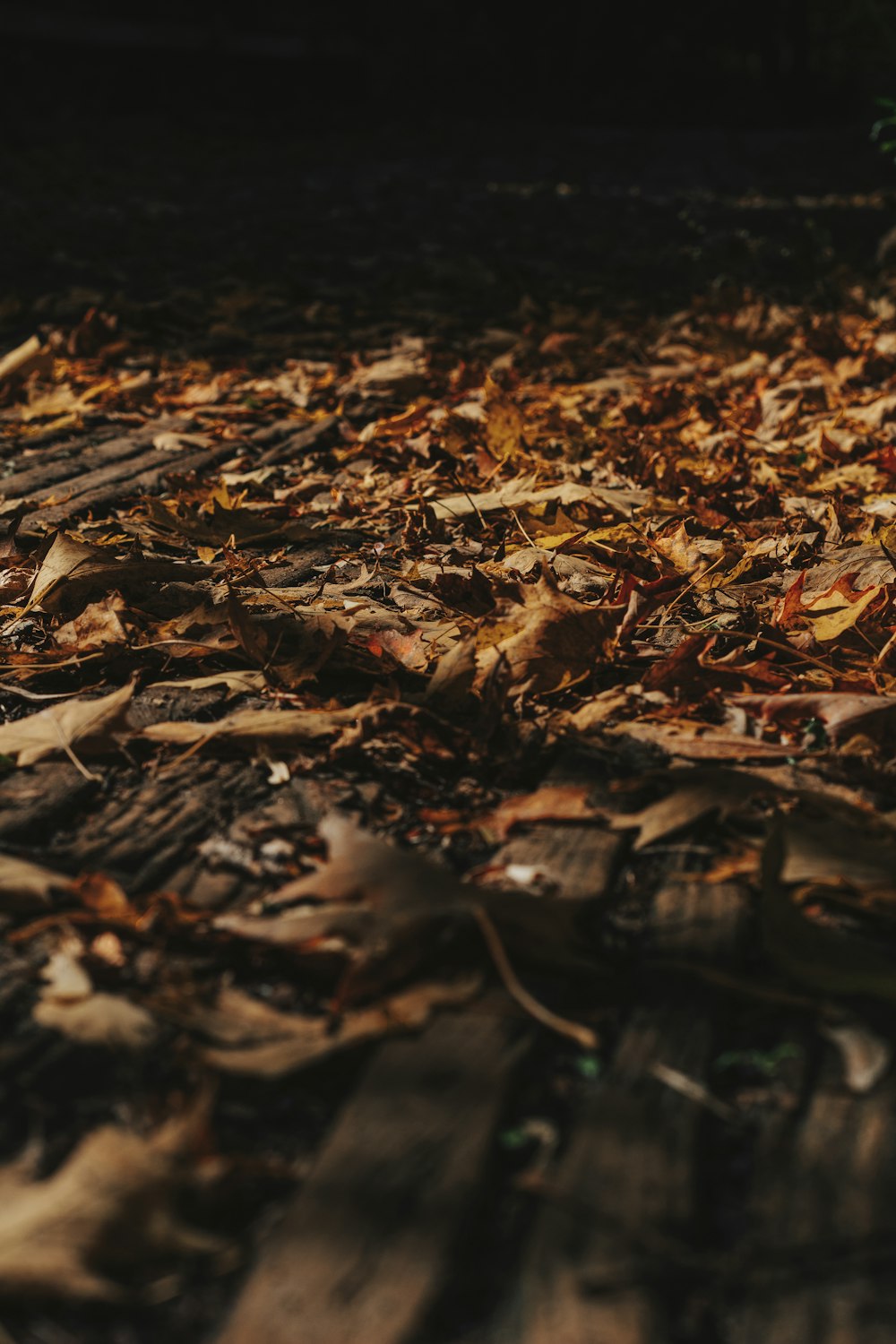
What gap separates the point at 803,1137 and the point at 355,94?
39.6 ft

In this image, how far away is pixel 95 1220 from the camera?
2.85ft

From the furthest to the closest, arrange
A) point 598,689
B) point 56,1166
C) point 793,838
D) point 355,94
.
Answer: point 355,94
point 598,689
point 793,838
point 56,1166

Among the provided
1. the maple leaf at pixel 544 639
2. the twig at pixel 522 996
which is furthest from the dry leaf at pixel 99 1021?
the maple leaf at pixel 544 639

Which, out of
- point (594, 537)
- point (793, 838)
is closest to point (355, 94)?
→ point (594, 537)

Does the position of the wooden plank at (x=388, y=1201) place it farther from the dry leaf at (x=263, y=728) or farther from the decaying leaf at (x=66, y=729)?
the decaying leaf at (x=66, y=729)

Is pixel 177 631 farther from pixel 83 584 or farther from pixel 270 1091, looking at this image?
pixel 270 1091

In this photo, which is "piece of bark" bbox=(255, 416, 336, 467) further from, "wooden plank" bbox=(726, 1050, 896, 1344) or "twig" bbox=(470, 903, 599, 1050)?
"wooden plank" bbox=(726, 1050, 896, 1344)

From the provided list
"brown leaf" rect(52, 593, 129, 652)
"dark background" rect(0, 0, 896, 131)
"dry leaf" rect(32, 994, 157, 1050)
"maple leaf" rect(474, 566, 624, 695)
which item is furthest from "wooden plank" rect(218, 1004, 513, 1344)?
"dark background" rect(0, 0, 896, 131)

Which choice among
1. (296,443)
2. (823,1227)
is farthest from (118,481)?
(823,1227)

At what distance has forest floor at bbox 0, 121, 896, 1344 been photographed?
857 millimetres

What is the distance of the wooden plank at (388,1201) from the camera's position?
0.81m

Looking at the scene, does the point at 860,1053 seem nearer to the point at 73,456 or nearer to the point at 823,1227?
the point at 823,1227

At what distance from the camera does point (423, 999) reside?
108 cm

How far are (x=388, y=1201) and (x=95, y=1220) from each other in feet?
0.66
